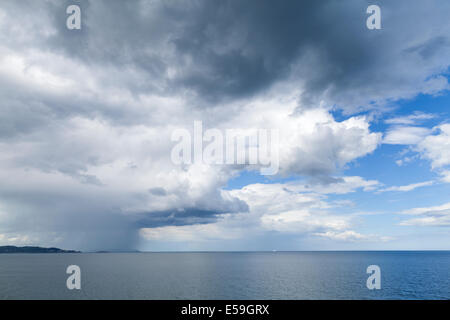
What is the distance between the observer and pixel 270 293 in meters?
76.9

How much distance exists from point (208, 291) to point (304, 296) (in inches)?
1085

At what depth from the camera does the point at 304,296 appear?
73.4m

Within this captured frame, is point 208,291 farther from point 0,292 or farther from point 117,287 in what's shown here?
point 0,292
